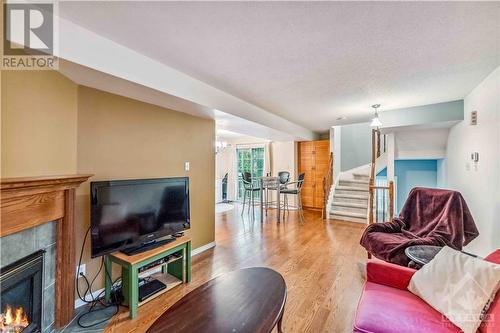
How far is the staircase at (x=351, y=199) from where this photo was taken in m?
5.20

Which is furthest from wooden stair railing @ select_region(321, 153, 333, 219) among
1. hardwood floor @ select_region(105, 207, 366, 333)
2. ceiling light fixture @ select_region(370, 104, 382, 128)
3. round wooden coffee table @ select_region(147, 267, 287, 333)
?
round wooden coffee table @ select_region(147, 267, 287, 333)

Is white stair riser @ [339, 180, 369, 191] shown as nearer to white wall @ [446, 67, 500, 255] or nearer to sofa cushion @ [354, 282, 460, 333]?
white wall @ [446, 67, 500, 255]

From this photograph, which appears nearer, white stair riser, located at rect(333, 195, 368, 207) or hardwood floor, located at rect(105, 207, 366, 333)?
hardwood floor, located at rect(105, 207, 366, 333)

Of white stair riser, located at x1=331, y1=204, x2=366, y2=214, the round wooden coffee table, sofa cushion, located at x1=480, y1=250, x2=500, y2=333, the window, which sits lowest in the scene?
white stair riser, located at x1=331, y1=204, x2=366, y2=214

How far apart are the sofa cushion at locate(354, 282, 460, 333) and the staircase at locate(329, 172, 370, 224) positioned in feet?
12.7

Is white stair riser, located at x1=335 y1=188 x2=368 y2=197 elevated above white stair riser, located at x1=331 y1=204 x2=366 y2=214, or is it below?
above

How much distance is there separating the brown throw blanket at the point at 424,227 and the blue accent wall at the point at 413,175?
3674 mm

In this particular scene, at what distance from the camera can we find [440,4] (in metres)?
1.37

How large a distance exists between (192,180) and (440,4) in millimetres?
2959

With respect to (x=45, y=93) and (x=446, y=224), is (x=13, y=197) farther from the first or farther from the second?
A: (x=446, y=224)

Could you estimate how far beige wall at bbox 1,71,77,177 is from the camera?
1.37m

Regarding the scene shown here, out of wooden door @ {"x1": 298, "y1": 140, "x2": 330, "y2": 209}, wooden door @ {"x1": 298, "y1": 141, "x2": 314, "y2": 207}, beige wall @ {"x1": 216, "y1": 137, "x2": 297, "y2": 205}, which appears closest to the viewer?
wooden door @ {"x1": 298, "y1": 140, "x2": 330, "y2": 209}

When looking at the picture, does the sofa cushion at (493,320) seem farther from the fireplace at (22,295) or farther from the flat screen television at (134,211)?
the fireplace at (22,295)

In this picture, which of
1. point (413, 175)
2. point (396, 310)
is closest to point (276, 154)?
point (413, 175)
